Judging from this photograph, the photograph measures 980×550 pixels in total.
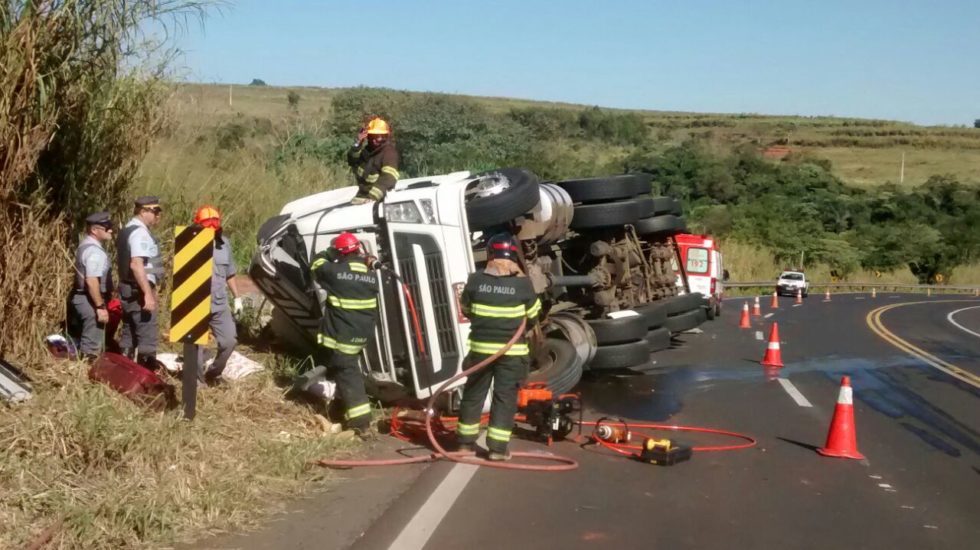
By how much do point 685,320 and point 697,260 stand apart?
8909mm

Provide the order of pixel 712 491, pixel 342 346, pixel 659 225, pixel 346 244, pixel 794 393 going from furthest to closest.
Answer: pixel 659 225 → pixel 794 393 → pixel 346 244 → pixel 342 346 → pixel 712 491

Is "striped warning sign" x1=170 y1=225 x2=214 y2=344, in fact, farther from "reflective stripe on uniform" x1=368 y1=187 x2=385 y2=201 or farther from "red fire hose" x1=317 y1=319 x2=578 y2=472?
"reflective stripe on uniform" x1=368 y1=187 x2=385 y2=201

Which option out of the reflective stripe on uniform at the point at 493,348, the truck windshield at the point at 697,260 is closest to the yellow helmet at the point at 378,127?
the reflective stripe on uniform at the point at 493,348

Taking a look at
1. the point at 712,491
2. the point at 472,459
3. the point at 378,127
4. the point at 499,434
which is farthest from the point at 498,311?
the point at 378,127

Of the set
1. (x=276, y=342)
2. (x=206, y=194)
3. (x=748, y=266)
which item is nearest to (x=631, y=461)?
(x=276, y=342)

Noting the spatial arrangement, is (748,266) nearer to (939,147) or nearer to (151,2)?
(151,2)

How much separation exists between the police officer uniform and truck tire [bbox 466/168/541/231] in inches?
65.9

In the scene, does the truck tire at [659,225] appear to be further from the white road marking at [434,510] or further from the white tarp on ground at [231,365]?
the white road marking at [434,510]

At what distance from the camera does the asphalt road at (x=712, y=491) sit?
6.57 meters

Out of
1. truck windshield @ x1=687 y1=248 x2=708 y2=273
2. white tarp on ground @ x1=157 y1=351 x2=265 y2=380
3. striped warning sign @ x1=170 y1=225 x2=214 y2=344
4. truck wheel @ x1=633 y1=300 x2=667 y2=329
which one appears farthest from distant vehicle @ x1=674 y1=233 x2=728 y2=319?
striped warning sign @ x1=170 y1=225 x2=214 y2=344

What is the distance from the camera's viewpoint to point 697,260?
81.1 ft

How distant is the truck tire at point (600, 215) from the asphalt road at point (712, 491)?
1.97 meters

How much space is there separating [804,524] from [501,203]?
176 inches

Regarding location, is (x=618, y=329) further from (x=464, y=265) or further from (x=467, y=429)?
(x=467, y=429)
